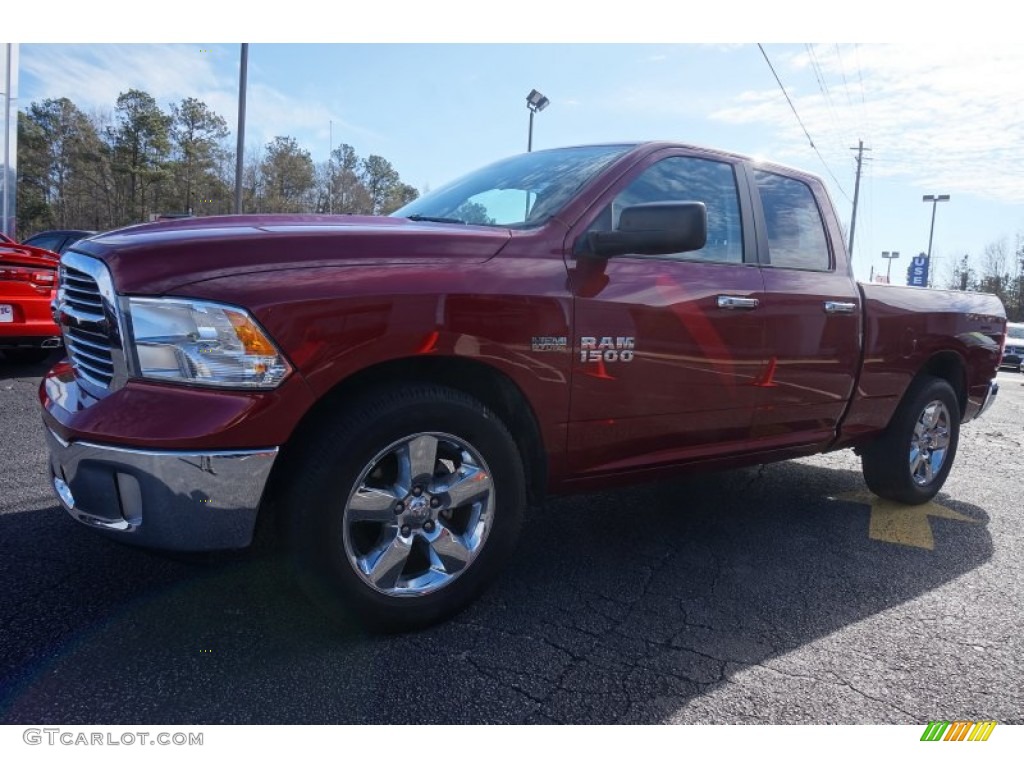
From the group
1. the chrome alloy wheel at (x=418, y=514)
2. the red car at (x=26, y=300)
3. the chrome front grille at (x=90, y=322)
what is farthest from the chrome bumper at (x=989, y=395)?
the red car at (x=26, y=300)

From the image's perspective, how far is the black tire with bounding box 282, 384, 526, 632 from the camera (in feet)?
7.23

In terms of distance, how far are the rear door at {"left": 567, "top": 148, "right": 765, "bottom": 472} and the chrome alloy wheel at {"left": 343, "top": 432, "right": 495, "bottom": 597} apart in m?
0.48

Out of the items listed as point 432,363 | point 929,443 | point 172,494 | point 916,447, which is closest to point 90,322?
point 172,494

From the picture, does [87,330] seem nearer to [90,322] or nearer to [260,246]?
[90,322]

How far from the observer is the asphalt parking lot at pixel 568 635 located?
6.85 feet

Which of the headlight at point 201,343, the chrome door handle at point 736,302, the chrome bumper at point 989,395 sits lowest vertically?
the chrome bumper at point 989,395

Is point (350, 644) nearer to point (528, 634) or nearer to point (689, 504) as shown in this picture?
point (528, 634)

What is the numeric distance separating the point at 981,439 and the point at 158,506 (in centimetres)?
778

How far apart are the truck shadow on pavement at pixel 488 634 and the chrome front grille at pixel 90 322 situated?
2.16 feet

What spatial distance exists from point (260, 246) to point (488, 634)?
4.79ft

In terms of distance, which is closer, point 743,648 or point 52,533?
point 743,648

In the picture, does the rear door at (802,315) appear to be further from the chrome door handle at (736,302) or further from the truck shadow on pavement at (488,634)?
the truck shadow on pavement at (488,634)

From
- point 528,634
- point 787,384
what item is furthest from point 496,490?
point 787,384

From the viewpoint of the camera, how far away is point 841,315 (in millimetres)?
3713
